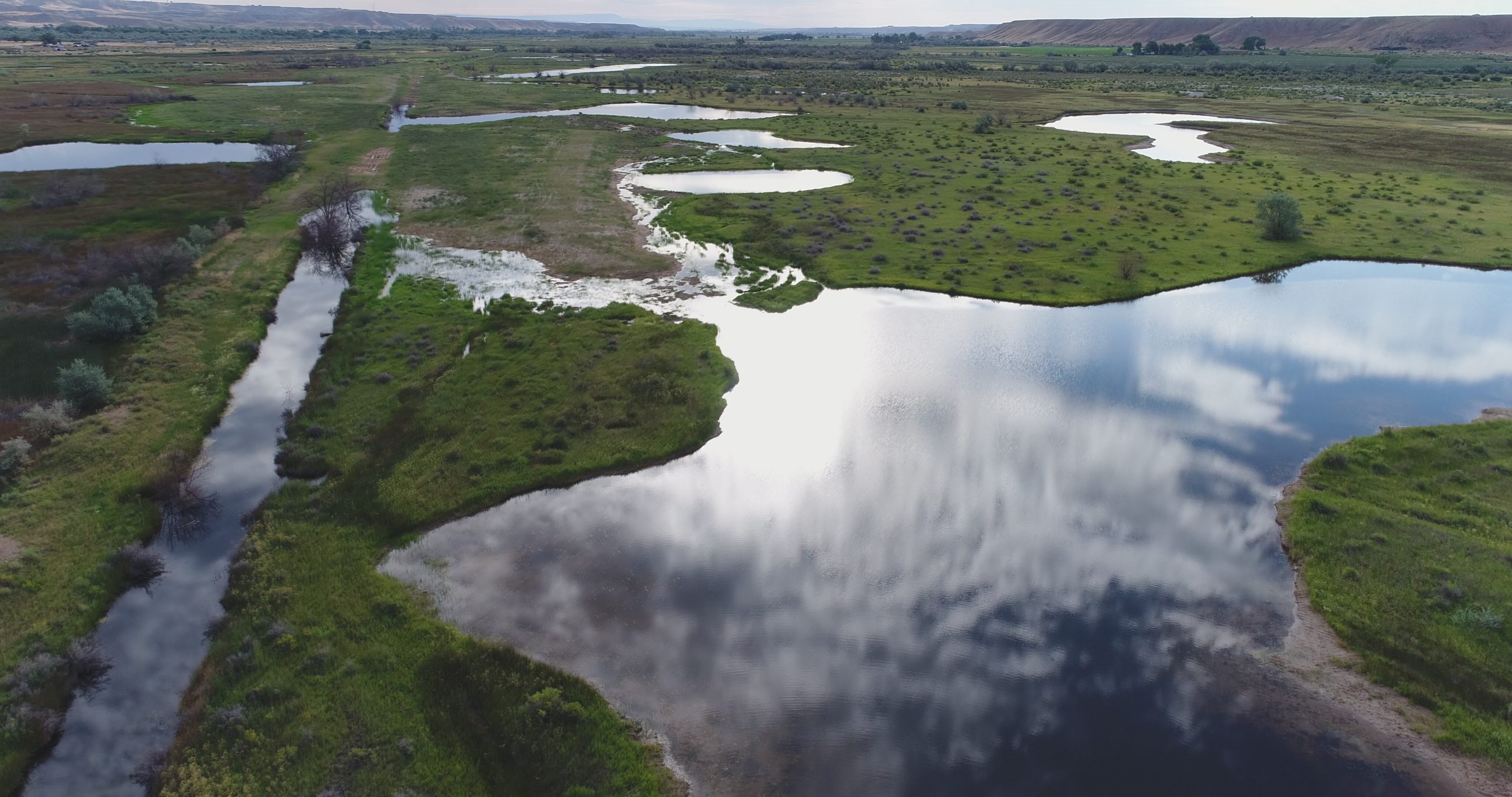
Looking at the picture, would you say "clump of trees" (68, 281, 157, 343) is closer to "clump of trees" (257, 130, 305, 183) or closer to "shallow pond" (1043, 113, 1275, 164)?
"clump of trees" (257, 130, 305, 183)

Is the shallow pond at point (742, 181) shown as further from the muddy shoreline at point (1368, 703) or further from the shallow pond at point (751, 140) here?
the muddy shoreline at point (1368, 703)

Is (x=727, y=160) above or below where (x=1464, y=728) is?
above

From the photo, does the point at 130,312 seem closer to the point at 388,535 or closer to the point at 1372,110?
the point at 388,535

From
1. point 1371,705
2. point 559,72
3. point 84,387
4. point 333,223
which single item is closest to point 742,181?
point 333,223

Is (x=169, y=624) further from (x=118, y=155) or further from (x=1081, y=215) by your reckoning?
(x=118, y=155)

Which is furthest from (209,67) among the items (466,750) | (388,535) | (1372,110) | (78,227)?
(1372,110)

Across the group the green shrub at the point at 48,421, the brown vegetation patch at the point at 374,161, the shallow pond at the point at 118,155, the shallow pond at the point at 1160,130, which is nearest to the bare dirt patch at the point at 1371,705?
the green shrub at the point at 48,421

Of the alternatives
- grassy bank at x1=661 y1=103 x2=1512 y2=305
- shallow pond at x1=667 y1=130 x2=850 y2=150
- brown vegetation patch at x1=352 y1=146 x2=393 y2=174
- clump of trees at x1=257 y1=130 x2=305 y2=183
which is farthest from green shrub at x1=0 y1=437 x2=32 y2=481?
shallow pond at x1=667 y1=130 x2=850 y2=150
